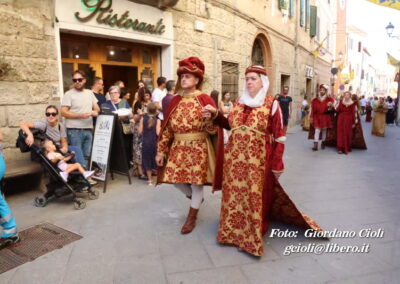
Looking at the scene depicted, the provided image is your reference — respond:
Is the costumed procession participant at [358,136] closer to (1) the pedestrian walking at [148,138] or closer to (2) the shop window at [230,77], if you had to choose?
(2) the shop window at [230,77]

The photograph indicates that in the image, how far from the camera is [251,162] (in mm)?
2840

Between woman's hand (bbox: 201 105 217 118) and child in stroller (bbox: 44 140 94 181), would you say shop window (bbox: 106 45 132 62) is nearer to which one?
child in stroller (bbox: 44 140 94 181)

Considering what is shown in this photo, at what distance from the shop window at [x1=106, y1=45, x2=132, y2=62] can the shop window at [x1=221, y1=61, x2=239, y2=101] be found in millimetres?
3365

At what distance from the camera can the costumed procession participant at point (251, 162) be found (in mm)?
2830

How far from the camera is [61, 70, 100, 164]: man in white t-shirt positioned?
15.9 feet

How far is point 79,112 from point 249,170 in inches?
128

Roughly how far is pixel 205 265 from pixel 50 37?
458 cm

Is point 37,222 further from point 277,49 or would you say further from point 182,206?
point 277,49

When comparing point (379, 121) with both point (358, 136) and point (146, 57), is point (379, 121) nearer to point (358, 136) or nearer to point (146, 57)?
point (358, 136)

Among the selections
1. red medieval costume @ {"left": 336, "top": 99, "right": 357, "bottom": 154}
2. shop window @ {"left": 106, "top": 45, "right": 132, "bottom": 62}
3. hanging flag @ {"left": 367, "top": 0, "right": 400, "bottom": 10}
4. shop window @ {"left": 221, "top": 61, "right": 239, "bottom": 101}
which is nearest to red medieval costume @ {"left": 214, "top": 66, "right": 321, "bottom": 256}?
shop window @ {"left": 106, "top": 45, "right": 132, "bottom": 62}

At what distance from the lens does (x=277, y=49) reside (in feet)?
44.8

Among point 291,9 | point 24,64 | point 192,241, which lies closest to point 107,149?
point 24,64

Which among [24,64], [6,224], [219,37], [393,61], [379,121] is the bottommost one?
[6,224]

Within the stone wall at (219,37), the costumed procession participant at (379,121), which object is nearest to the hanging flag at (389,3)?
the stone wall at (219,37)
